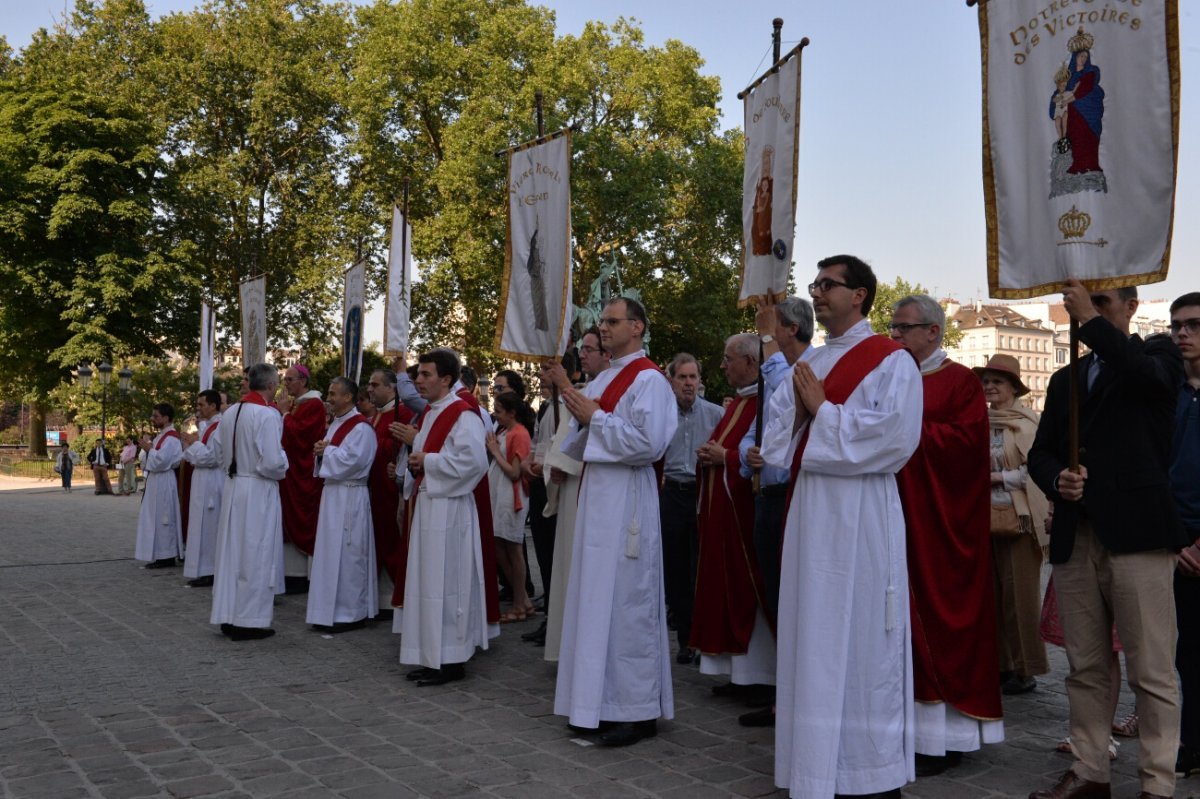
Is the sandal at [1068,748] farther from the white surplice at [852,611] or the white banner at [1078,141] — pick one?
the white banner at [1078,141]

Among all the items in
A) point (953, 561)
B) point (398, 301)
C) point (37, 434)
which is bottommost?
point (37, 434)

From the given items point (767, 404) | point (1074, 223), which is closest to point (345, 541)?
point (767, 404)

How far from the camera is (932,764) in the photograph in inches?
185

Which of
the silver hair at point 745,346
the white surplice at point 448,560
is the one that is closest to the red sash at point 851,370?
the silver hair at point 745,346

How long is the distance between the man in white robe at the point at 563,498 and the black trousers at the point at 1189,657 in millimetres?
2950

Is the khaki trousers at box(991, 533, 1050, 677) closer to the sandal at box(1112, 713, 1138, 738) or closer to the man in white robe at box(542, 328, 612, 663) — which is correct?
the sandal at box(1112, 713, 1138, 738)

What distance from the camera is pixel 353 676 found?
22.6ft

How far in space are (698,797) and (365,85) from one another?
33234 mm

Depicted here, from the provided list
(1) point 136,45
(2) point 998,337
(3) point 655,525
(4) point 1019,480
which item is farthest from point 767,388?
(2) point 998,337

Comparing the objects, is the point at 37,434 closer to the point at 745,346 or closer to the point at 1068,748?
the point at 745,346

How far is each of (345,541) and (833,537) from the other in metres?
5.44

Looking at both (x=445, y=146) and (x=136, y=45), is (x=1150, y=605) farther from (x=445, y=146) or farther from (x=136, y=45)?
(x=136, y=45)

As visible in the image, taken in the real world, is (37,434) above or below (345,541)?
above

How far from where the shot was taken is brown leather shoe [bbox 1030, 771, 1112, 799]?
4.23 m
